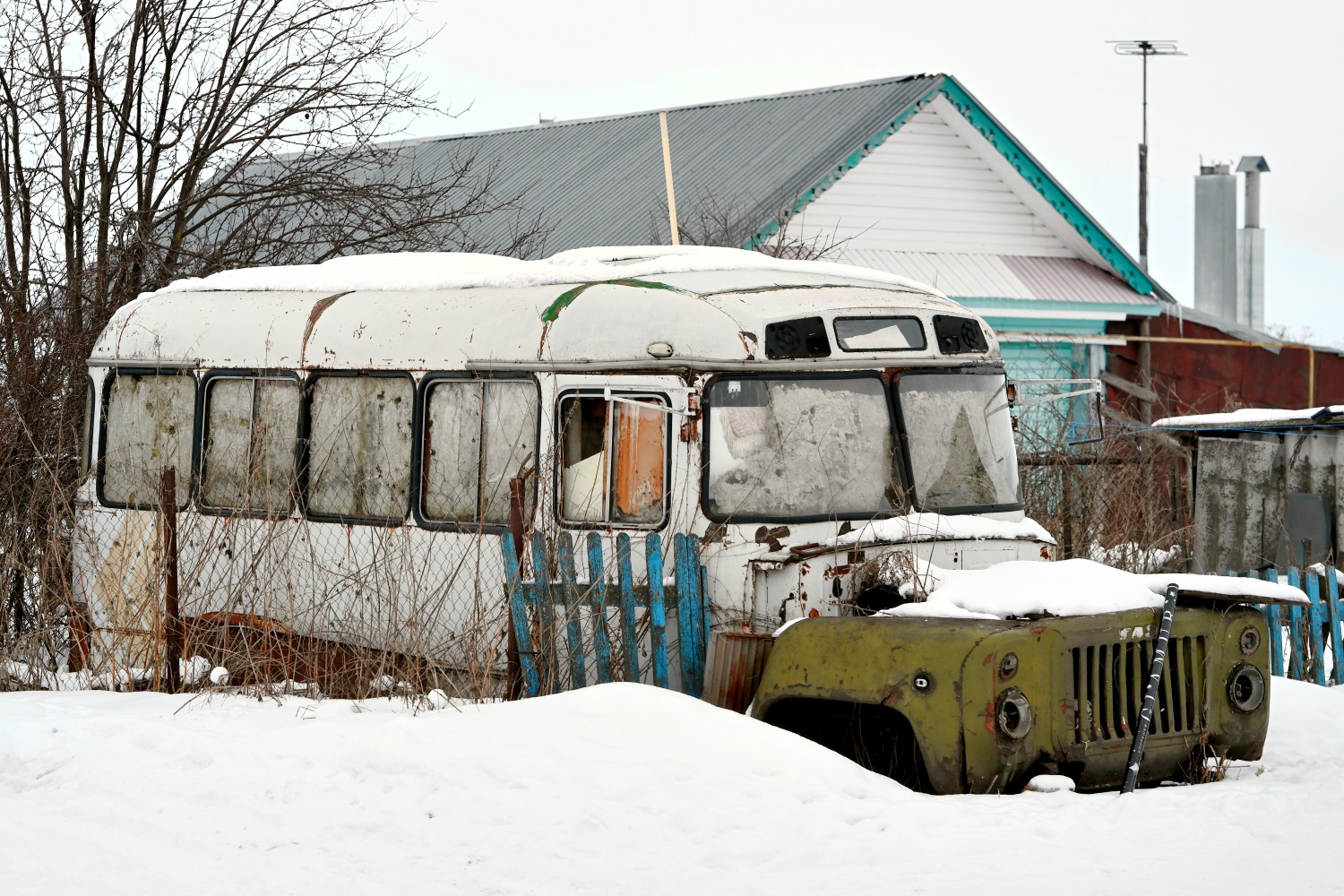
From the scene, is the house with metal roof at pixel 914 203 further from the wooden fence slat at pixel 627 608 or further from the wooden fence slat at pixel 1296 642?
the wooden fence slat at pixel 627 608

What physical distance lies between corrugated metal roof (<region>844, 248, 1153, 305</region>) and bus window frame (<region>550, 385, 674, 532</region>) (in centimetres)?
1246

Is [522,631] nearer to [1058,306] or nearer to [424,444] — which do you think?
[424,444]

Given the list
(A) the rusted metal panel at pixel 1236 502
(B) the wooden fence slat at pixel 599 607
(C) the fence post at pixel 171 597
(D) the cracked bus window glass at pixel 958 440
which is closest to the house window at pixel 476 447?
(B) the wooden fence slat at pixel 599 607

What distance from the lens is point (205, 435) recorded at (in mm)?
10367

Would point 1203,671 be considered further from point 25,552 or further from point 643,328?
point 25,552

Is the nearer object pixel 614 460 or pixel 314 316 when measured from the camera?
pixel 614 460

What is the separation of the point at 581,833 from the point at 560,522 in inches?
91.9

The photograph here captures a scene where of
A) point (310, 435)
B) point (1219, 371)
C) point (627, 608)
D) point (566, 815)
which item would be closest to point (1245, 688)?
point (627, 608)

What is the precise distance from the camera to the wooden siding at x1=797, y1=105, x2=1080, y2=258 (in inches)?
825

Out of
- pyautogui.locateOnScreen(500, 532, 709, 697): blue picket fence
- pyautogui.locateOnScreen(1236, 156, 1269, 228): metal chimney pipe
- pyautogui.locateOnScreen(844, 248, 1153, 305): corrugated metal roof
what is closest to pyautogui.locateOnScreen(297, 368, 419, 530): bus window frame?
pyautogui.locateOnScreen(500, 532, 709, 697): blue picket fence

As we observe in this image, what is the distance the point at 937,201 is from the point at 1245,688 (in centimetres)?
1458

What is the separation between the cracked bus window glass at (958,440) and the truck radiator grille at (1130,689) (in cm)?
143

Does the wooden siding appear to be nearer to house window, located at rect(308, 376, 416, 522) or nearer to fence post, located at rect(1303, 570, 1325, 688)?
fence post, located at rect(1303, 570, 1325, 688)

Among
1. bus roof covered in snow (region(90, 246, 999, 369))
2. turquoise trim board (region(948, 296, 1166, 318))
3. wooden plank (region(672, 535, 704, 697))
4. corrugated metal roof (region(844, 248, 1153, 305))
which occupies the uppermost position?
corrugated metal roof (region(844, 248, 1153, 305))
